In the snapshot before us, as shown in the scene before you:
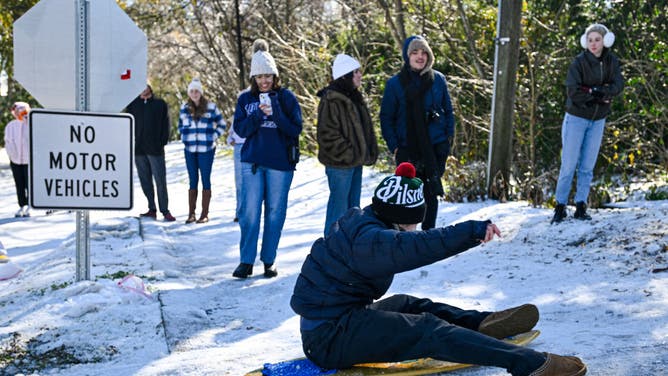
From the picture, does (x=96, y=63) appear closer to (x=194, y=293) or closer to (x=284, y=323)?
(x=194, y=293)

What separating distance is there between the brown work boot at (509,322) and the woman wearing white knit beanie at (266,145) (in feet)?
10.2

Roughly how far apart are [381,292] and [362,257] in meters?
0.37

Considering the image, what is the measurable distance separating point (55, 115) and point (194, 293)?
1.85m

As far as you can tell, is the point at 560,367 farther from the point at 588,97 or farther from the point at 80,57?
the point at 588,97

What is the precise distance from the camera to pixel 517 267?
730 cm

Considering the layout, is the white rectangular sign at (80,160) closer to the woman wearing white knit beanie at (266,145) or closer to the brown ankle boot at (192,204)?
the woman wearing white knit beanie at (266,145)

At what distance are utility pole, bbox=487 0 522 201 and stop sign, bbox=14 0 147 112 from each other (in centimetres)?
534

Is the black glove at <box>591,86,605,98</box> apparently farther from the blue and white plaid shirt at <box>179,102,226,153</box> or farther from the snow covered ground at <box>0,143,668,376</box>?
the blue and white plaid shirt at <box>179,102,226,153</box>

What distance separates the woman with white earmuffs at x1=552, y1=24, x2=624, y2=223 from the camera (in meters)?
Result: 8.26

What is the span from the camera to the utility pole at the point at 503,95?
1075 centimetres

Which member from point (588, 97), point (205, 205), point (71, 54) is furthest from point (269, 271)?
point (205, 205)

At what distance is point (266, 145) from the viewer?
7.29 metres

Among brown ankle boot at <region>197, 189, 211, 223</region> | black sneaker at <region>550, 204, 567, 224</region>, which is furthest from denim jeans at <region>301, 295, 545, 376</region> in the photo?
brown ankle boot at <region>197, 189, 211, 223</region>

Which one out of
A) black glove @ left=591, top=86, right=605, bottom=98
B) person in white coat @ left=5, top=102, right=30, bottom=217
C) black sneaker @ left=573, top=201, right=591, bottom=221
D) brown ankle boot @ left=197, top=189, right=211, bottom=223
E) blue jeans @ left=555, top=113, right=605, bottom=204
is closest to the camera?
black glove @ left=591, top=86, right=605, bottom=98
